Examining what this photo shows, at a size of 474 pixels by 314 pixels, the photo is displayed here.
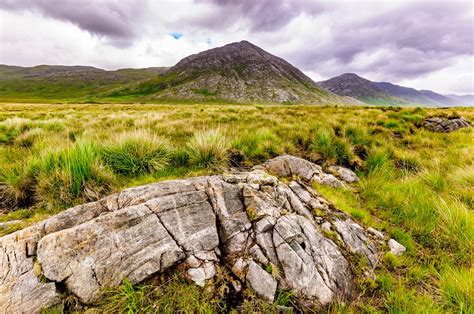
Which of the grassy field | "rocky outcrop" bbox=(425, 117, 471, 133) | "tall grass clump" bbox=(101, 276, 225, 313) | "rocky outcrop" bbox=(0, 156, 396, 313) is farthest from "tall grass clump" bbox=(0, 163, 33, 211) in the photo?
"rocky outcrop" bbox=(425, 117, 471, 133)

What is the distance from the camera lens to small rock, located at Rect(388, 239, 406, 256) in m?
3.54

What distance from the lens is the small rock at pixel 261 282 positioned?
106 inches

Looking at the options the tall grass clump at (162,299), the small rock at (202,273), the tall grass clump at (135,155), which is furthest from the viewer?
the tall grass clump at (135,155)

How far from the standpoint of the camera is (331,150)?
7.05m

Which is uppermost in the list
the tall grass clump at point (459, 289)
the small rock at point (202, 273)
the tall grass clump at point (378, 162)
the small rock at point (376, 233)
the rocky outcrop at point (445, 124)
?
the rocky outcrop at point (445, 124)

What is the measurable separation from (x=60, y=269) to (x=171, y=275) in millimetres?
1303

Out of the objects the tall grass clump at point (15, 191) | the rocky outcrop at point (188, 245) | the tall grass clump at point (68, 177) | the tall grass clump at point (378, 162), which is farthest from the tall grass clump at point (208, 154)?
the tall grass clump at point (378, 162)

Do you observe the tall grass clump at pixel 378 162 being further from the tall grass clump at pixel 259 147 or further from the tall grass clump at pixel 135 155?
the tall grass clump at pixel 135 155

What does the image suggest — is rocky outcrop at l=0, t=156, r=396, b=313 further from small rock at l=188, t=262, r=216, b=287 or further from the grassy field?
the grassy field

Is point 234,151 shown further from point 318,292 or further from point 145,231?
point 318,292

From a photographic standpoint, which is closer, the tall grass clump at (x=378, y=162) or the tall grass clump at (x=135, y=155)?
the tall grass clump at (x=135, y=155)

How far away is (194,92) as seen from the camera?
16675 cm

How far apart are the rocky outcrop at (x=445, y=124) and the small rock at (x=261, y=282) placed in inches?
548

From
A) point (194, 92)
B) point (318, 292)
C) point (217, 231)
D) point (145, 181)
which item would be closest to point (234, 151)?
point (145, 181)
